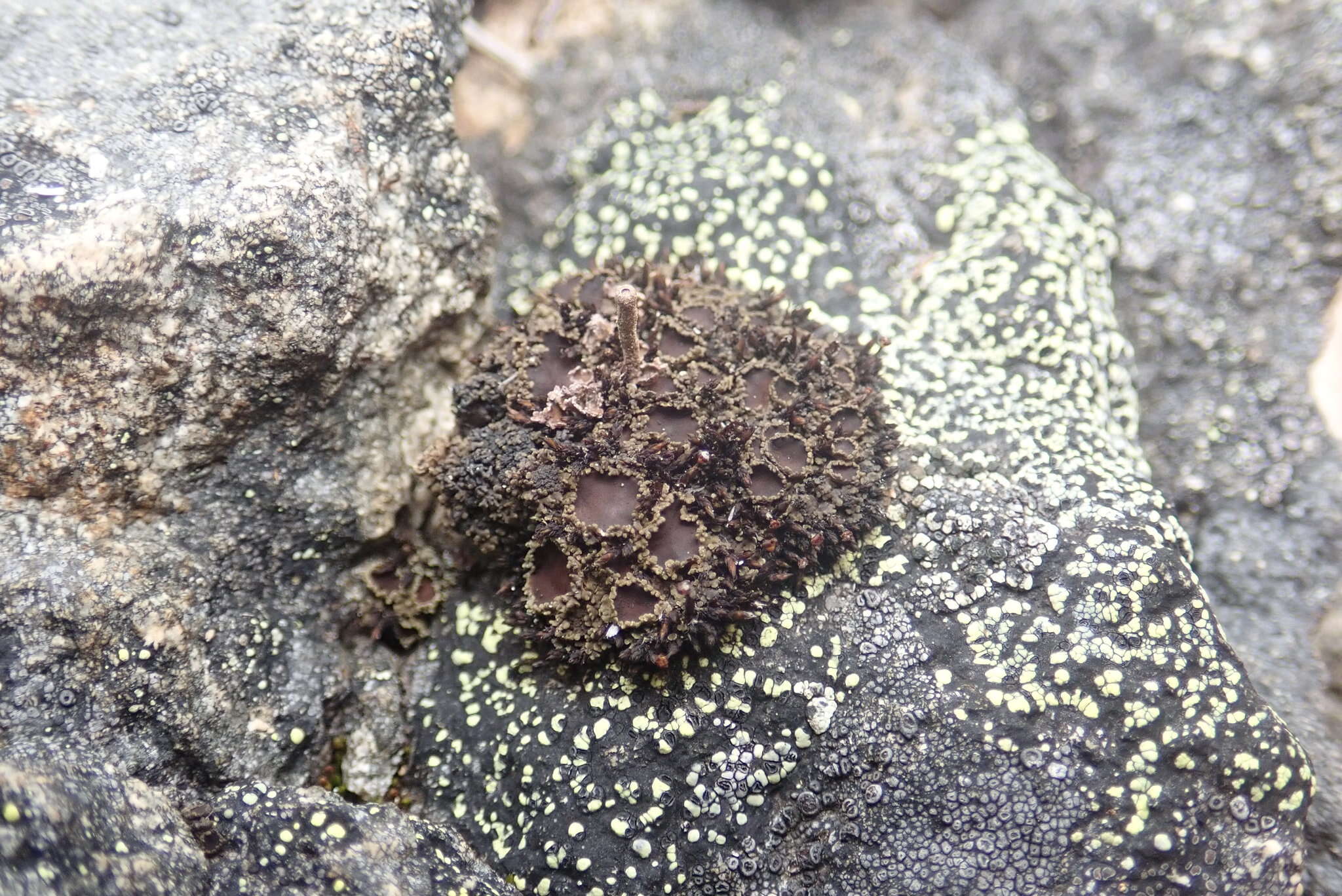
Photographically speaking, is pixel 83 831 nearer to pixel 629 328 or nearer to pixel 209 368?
pixel 209 368

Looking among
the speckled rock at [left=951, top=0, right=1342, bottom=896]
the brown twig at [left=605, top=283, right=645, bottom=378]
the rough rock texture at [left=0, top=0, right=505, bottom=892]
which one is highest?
the speckled rock at [left=951, top=0, right=1342, bottom=896]

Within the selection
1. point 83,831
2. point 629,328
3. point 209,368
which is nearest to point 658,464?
point 629,328

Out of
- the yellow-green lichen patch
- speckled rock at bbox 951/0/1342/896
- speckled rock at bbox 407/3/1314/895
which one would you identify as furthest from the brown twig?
speckled rock at bbox 951/0/1342/896

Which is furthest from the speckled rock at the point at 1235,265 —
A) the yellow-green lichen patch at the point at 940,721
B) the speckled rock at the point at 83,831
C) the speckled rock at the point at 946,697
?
the speckled rock at the point at 83,831

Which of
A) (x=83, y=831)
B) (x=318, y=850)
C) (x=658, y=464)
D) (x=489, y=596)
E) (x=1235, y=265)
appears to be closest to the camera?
(x=83, y=831)

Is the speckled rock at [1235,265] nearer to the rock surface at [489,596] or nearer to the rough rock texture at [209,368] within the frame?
the rock surface at [489,596]

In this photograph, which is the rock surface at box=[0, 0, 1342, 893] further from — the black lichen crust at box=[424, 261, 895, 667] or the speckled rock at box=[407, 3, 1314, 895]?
the black lichen crust at box=[424, 261, 895, 667]
